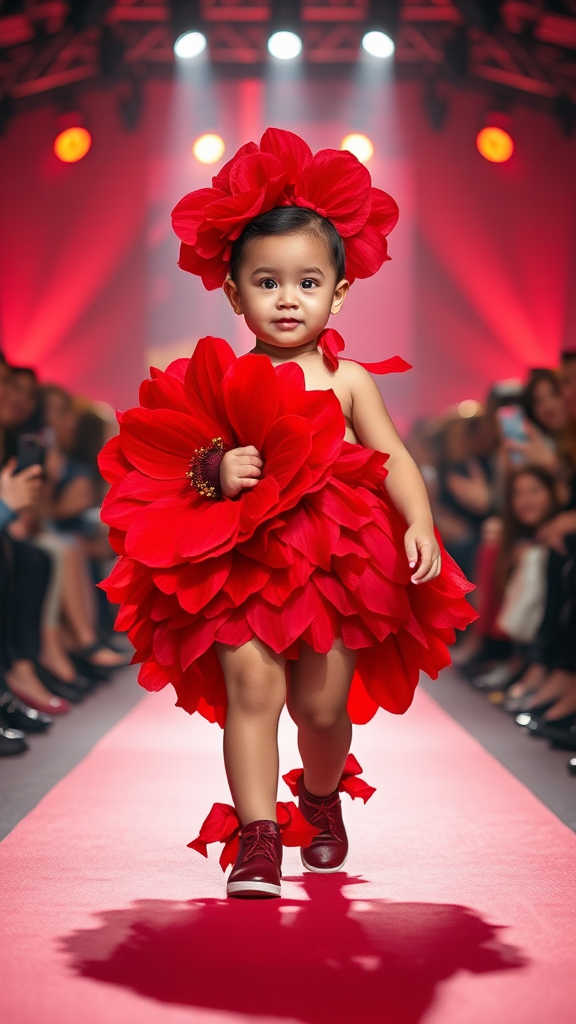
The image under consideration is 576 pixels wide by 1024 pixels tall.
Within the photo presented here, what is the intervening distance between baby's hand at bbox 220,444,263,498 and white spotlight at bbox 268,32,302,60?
625cm

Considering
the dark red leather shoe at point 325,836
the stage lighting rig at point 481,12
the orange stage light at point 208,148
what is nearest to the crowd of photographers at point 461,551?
the dark red leather shoe at point 325,836

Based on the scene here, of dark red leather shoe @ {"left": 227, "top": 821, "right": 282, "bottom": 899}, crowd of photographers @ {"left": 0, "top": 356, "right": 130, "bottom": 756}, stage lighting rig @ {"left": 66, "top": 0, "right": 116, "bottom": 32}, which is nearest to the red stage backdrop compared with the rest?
stage lighting rig @ {"left": 66, "top": 0, "right": 116, "bottom": 32}

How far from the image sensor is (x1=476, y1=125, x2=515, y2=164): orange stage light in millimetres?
8539

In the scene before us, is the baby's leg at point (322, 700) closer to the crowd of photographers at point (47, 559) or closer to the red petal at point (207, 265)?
the red petal at point (207, 265)

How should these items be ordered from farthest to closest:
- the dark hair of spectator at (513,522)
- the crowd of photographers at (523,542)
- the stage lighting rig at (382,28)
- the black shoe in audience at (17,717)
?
the stage lighting rig at (382,28) → the dark hair of spectator at (513,522) → the crowd of photographers at (523,542) → the black shoe in audience at (17,717)

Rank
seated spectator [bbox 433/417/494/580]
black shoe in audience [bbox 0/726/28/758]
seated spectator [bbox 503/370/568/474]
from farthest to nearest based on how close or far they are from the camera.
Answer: seated spectator [bbox 433/417/494/580] → seated spectator [bbox 503/370/568/474] → black shoe in audience [bbox 0/726/28/758]

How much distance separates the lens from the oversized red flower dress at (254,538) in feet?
5.99

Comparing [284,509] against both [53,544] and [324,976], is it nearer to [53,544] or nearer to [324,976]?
[324,976]

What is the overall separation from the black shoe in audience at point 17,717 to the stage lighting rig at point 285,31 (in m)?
4.99

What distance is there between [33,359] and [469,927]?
300 inches

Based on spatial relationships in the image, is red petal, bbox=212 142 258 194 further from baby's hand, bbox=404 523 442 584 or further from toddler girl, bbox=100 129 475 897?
baby's hand, bbox=404 523 442 584

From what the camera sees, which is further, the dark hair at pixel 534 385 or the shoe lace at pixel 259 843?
the dark hair at pixel 534 385

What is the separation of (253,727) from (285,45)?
21.4 feet

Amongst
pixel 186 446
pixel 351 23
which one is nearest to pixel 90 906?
pixel 186 446
